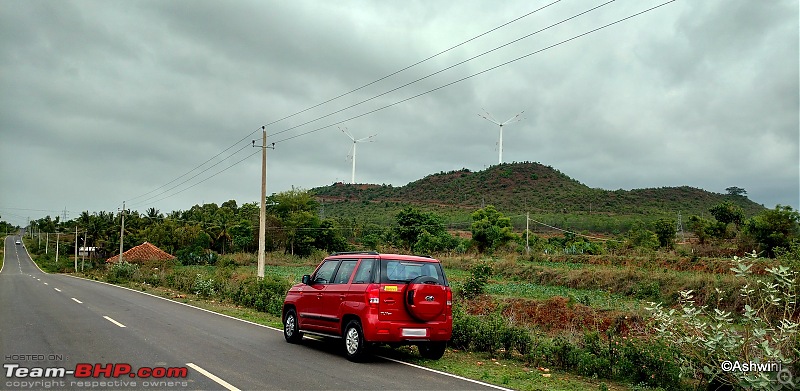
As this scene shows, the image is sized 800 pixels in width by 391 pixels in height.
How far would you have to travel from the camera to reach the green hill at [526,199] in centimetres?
8144

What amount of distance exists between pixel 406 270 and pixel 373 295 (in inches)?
34.8

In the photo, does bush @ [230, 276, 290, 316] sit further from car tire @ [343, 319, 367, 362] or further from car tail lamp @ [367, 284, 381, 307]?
car tail lamp @ [367, 284, 381, 307]

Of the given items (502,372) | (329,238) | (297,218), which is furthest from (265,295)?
(297,218)

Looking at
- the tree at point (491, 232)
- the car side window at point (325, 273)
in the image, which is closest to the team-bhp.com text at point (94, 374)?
the car side window at point (325, 273)

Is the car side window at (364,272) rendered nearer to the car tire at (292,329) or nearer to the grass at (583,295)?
the car tire at (292,329)

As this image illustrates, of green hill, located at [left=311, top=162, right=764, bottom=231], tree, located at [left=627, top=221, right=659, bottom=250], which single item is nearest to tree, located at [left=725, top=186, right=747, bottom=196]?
green hill, located at [left=311, top=162, right=764, bottom=231]

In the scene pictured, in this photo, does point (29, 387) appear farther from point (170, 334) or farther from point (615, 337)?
point (615, 337)

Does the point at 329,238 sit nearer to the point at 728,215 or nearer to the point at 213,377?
the point at 728,215

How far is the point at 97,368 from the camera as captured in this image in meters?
9.05

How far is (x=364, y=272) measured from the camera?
1110cm

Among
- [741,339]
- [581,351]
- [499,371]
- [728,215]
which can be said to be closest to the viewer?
[741,339]

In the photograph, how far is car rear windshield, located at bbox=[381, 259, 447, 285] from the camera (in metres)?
10.8

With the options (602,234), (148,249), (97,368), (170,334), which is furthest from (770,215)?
(148,249)

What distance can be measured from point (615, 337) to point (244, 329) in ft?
30.3
